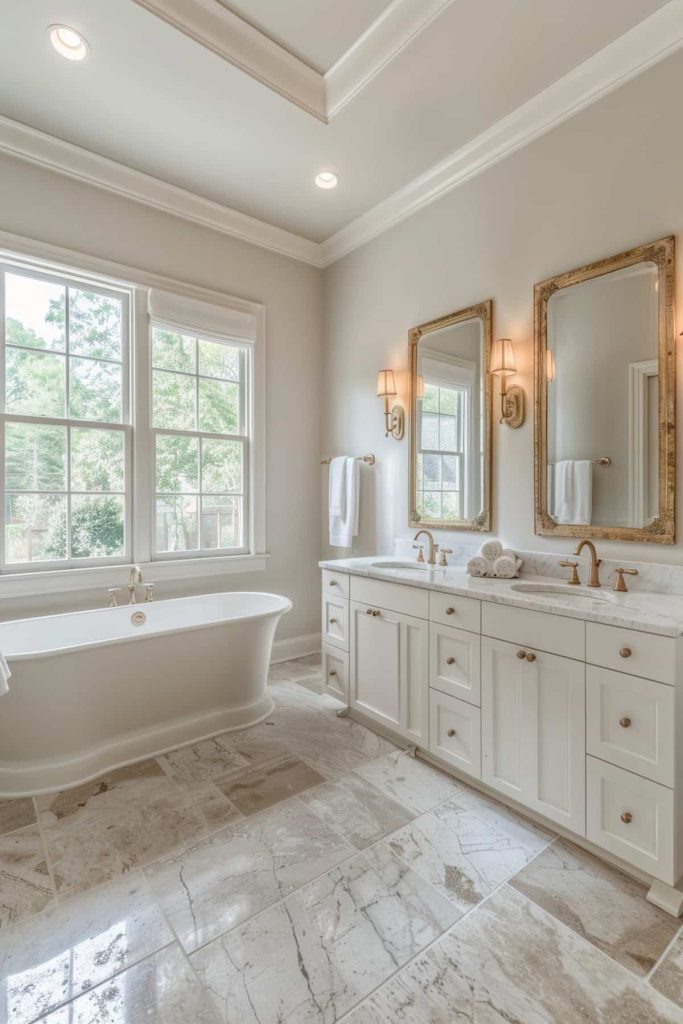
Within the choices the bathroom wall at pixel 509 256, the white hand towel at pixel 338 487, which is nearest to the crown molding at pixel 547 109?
the bathroom wall at pixel 509 256

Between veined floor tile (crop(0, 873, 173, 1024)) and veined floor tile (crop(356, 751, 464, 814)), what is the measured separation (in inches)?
37.5

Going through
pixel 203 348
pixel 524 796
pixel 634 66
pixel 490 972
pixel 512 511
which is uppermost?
pixel 634 66

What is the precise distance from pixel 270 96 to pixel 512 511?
223 centimetres

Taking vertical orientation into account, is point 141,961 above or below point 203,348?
below

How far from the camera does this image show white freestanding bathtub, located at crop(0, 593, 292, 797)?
6.63 feet

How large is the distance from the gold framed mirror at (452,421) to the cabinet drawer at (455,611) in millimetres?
639

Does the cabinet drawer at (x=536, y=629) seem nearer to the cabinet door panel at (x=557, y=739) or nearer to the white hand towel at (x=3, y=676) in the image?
the cabinet door panel at (x=557, y=739)

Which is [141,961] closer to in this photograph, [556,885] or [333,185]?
[556,885]

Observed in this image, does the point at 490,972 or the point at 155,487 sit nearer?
the point at 490,972

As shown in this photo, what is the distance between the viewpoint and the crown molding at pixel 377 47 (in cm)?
193

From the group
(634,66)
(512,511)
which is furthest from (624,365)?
(634,66)

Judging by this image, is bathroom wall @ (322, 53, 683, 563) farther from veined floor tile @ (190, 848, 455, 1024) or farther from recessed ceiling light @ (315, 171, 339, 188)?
veined floor tile @ (190, 848, 455, 1024)

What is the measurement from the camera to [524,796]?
1808 millimetres

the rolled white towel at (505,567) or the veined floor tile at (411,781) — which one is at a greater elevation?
the rolled white towel at (505,567)
